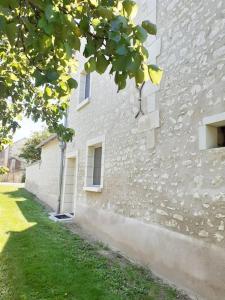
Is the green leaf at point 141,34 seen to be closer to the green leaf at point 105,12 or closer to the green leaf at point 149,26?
the green leaf at point 149,26

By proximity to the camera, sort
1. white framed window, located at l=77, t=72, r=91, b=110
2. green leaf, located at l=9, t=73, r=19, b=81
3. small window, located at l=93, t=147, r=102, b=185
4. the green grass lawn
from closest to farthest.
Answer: green leaf, located at l=9, t=73, r=19, b=81 < the green grass lawn < small window, located at l=93, t=147, r=102, b=185 < white framed window, located at l=77, t=72, r=91, b=110

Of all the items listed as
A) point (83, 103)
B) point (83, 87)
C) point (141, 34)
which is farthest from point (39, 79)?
point (83, 87)

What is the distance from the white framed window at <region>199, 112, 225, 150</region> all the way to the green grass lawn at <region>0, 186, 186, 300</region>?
2.02m

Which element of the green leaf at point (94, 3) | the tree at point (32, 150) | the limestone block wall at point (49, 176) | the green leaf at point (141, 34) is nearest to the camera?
the green leaf at point (141, 34)

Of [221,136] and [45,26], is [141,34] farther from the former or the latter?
[221,136]

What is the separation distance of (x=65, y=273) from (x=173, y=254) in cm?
167

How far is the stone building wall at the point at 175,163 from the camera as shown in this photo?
11.5 feet

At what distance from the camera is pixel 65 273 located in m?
4.29

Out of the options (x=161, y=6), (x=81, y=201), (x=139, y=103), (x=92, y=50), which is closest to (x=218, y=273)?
(x=92, y=50)

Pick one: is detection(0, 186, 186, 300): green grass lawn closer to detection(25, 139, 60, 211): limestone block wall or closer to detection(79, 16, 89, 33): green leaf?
detection(79, 16, 89, 33): green leaf

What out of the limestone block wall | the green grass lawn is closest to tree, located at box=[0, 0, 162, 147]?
the green grass lawn

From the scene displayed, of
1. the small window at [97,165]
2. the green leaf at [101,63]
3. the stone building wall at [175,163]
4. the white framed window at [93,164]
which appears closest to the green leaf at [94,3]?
the green leaf at [101,63]

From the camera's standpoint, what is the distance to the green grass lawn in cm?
365

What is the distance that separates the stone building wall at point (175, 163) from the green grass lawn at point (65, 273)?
1.33 ft
